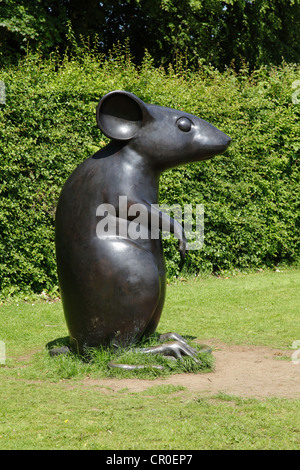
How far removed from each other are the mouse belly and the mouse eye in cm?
130

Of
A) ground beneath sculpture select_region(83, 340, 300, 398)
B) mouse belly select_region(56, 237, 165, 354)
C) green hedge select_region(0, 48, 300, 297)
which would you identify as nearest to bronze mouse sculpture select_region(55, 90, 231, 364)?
mouse belly select_region(56, 237, 165, 354)

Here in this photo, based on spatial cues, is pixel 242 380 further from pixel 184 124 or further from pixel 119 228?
pixel 184 124

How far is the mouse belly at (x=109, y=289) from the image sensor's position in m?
5.54

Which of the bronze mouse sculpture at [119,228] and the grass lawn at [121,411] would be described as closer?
the grass lawn at [121,411]

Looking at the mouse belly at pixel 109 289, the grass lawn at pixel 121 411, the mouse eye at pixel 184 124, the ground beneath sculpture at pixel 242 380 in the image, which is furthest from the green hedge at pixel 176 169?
the ground beneath sculpture at pixel 242 380

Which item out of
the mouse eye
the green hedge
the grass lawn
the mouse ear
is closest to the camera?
the grass lawn

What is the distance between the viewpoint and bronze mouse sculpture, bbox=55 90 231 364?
18.2ft

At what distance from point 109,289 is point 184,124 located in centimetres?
186

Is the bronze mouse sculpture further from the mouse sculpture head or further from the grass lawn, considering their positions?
the grass lawn

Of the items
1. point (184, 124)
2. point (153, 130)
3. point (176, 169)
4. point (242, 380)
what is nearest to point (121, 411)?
point (242, 380)

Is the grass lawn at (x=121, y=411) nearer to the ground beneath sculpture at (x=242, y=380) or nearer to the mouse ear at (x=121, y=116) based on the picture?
the ground beneath sculpture at (x=242, y=380)

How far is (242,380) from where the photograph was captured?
206 inches

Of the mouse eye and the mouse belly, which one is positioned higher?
the mouse eye

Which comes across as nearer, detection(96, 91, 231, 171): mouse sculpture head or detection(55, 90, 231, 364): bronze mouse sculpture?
detection(55, 90, 231, 364): bronze mouse sculpture
